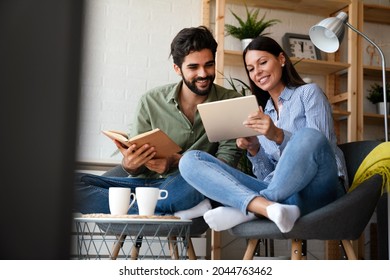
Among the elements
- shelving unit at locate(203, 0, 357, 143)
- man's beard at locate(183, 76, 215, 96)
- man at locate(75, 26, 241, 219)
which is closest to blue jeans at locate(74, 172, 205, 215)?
man at locate(75, 26, 241, 219)

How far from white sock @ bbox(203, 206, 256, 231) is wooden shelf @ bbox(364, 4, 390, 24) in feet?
7.48

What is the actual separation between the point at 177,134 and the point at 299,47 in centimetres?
151

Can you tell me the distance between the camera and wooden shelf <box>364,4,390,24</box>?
11.5 ft

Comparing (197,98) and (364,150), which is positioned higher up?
(197,98)

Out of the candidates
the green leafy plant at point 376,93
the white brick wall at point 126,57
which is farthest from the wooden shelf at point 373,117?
the white brick wall at point 126,57

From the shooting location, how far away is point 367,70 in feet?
11.5

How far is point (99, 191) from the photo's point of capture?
2.03m

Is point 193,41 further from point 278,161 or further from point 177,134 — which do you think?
point 278,161

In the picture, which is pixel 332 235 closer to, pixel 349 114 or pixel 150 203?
pixel 150 203

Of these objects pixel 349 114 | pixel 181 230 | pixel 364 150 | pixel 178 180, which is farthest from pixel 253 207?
pixel 349 114

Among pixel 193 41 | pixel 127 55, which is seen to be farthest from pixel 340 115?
pixel 193 41

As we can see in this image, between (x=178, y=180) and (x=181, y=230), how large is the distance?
38 centimetres

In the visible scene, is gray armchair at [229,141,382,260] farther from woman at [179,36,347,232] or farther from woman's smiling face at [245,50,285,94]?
woman's smiling face at [245,50,285,94]

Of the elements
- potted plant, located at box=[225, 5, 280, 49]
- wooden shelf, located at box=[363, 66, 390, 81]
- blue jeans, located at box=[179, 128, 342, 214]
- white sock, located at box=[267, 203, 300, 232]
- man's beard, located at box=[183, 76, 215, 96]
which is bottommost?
white sock, located at box=[267, 203, 300, 232]
